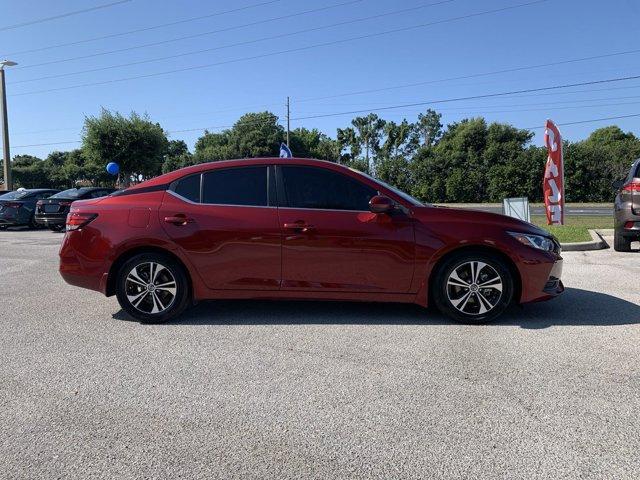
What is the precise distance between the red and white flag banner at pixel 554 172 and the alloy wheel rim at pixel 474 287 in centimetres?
945

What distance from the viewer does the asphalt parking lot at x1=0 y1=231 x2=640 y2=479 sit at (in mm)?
2457

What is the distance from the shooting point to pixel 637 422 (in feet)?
9.21

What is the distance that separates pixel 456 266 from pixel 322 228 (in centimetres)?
133

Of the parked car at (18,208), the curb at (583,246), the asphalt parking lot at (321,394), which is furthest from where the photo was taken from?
the parked car at (18,208)

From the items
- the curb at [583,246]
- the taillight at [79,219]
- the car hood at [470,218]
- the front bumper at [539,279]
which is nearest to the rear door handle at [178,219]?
the taillight at [79,219]

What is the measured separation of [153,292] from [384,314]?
2.37 metres

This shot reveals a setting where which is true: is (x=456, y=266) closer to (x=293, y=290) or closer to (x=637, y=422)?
(x=293, y=290)

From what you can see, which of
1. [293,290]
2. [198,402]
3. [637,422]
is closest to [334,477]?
[198,402]

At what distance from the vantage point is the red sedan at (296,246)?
184 inches

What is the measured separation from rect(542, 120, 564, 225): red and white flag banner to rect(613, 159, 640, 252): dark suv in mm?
3807

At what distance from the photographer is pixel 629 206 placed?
8.62 metres

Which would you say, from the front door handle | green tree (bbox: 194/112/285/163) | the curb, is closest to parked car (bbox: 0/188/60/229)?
the front door handle

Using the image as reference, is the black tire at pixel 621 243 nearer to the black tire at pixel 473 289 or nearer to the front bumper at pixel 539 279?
the front bumper at pixel 539 279

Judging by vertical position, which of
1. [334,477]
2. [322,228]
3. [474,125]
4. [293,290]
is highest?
[474,125]
